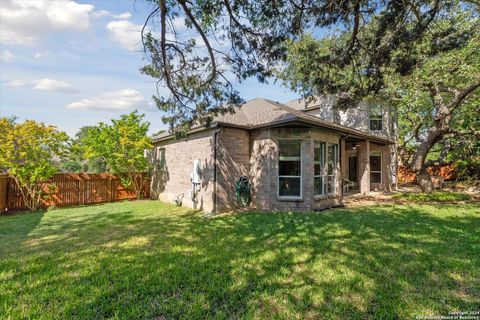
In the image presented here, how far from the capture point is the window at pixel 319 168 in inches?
382

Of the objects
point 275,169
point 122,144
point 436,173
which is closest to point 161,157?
point 122,144

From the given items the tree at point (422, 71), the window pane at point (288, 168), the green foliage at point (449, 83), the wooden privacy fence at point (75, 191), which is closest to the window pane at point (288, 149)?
the window pane at point (288, 168)

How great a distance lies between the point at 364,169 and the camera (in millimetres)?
14484

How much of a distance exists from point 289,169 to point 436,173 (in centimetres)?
1765

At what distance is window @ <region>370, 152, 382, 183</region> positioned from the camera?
16.1 m

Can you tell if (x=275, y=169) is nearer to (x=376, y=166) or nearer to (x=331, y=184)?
(x=331, y=184)

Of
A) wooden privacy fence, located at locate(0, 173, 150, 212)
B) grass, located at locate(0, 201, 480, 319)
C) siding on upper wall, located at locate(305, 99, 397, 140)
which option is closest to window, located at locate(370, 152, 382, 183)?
siding on upper wall, located at locate(305, 99, 397, 140)

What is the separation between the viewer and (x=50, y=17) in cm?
574

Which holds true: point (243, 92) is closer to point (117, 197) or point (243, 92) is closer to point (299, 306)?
point (299, 306)

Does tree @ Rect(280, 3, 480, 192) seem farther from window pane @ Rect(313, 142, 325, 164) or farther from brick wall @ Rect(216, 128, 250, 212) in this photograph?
brick wall @ Rect(216, 128, 250, 212)

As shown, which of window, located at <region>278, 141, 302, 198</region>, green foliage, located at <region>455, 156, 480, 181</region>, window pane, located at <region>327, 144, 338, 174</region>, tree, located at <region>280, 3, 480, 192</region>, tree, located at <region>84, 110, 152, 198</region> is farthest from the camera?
green foliage, located at <region>455, 156, 480, 181</region>

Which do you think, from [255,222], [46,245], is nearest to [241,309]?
[255,222]

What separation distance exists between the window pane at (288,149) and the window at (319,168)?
774mm

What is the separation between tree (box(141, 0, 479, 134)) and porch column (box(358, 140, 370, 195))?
7.74m
